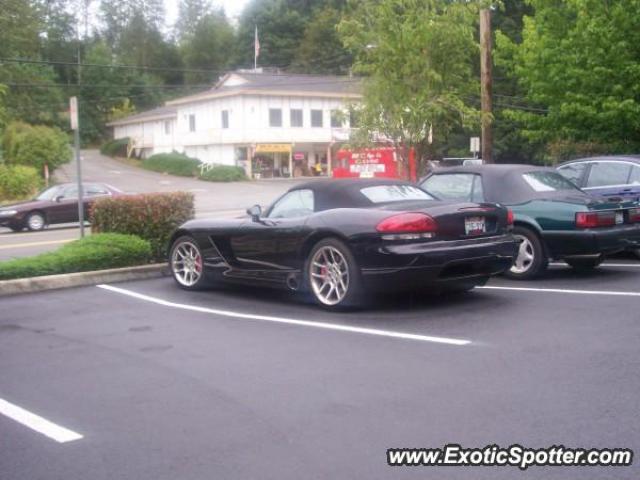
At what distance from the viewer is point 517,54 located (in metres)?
22.3

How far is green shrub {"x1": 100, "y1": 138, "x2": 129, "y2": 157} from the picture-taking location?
7138 centimetres

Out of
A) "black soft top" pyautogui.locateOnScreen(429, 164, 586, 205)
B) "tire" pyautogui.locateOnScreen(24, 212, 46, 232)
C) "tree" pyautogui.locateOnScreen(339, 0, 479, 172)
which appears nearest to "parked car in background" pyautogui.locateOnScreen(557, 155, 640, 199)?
"black soft top" pyautogui.locateOnScreen(429, 164, 586, 205)

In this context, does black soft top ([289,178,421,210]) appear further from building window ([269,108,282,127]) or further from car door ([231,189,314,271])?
building window ([269,108,282,127])

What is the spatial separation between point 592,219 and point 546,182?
103 centimetres

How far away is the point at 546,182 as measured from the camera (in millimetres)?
10281

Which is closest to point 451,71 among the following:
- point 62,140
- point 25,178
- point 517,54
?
point 517,54

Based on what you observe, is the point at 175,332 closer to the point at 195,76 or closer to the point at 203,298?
the point at 203,298

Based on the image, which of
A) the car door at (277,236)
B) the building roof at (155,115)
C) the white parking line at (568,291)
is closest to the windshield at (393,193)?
the car door at (277,236)

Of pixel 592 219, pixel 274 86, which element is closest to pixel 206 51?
pixel 274 86

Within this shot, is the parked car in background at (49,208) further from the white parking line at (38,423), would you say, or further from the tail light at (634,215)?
the white parking line at (38,423)

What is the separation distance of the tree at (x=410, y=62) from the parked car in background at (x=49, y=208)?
9144 millimetres

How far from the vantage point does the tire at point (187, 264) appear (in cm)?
954

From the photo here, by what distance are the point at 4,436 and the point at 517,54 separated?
20.2m

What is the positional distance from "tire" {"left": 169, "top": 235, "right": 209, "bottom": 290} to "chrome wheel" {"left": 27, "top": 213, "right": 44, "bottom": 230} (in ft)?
48.5
